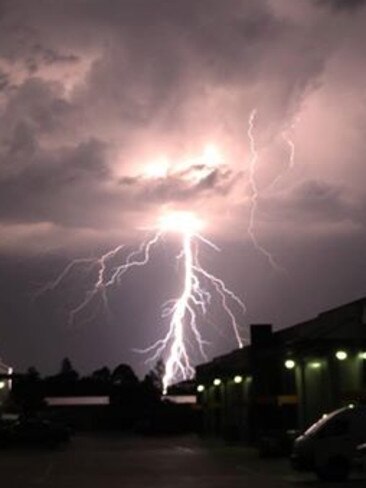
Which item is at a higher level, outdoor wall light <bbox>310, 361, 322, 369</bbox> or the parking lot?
outdoor wall light <bbox>310, 361, 322, 369</bbox>

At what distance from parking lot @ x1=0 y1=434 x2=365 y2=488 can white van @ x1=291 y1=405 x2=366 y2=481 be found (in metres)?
0.43

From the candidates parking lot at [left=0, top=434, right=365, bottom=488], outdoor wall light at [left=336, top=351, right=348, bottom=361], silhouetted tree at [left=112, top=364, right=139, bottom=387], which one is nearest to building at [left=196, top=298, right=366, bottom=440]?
outdoor wall light at [left=336, top=351, right=348, bottom=361]

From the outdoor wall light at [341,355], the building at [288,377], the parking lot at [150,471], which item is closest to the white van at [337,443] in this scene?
the parking lot at [150,471]

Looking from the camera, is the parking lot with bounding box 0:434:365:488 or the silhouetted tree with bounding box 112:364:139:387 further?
the silhouetted tree with bounding box 112:364:139:387

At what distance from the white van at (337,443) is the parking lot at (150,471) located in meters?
0.43

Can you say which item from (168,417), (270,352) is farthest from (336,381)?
(168,417)

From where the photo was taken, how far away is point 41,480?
2536cm

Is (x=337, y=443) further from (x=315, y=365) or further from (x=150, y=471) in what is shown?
(x=315, y=365)

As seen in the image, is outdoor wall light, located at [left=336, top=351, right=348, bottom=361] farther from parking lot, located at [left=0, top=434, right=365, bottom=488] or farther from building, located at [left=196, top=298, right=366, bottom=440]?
parking lot, located at [left=0, top=434, right=365, bottom=488]

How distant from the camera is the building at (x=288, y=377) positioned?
39.2 meters

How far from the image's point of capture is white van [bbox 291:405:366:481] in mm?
23500

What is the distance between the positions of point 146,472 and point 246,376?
92.9 feet

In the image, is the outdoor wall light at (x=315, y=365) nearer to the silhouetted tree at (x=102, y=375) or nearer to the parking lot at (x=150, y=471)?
the parking lot at (x=150, y=471)

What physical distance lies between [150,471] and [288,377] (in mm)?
21940
